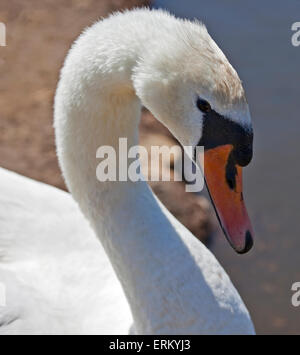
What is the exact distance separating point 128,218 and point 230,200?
0.25 meters

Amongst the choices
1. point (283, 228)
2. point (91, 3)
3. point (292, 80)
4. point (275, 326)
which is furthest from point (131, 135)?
point (91, 3)

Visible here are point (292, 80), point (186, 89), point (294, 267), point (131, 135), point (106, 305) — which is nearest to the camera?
point (186, 89)

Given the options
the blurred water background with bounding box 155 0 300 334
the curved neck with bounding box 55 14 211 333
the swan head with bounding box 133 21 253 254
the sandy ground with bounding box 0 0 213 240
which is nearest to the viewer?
the swan head with bounding box 133 21 253 254

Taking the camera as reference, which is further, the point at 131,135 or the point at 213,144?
the point at 131,135

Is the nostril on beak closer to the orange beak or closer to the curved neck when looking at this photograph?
the orange beak

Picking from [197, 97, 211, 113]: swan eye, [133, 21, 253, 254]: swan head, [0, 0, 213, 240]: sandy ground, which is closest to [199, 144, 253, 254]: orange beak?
[133, 21, 253, 254]: swan head

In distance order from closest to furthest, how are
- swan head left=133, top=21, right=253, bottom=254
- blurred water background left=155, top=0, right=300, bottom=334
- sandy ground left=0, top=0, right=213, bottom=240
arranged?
swan head left=133, top=21, right=253, bottom=254, blurred water background left=155, top=0, right=300, bottom=334, sandy ground left=0, top=0, right=213, bottom=240

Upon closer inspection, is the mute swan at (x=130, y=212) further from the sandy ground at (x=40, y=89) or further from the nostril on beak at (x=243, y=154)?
the sandy ground at (x=40, y=89)

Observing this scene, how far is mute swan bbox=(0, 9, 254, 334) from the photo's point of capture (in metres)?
1.41

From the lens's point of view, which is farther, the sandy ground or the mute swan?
the sandy ground

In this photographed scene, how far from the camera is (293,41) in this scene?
3.68 m

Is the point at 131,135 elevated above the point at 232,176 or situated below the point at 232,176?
above

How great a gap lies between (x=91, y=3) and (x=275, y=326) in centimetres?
212

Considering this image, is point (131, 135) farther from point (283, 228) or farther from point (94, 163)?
point (283, 228)
